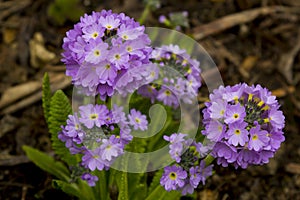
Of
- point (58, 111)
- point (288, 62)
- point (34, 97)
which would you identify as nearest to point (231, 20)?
point (288, 62)

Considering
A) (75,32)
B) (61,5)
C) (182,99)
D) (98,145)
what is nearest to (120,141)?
(98,145)

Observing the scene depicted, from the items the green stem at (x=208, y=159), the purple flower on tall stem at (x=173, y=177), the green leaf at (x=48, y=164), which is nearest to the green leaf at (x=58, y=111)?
the green leaf at (x=48, y=164)

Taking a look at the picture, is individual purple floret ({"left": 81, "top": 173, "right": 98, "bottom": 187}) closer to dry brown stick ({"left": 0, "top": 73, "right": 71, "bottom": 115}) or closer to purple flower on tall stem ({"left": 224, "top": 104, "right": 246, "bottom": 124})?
purple flower on tall stem ({"left": 224, "top": 104, "right": 246, "bottom": 124})

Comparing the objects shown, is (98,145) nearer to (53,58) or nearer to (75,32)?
(75,32)

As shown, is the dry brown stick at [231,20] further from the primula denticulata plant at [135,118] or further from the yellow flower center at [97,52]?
the yellow flower center at [97,52]

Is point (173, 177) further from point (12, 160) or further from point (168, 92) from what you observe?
point (12, 160)

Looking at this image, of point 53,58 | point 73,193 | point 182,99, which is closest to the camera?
point 73,193
